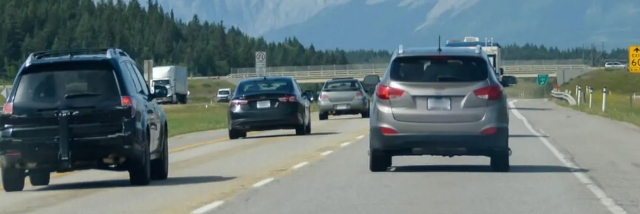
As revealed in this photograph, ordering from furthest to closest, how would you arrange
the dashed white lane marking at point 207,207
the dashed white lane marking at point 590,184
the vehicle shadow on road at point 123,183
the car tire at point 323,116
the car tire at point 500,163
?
the car tire at point 323,116, the car tire at point 500,163, the vehicle shadow on road at point 123,183, the dashed white lane marking at point 590,184, the dashed white lane marking at point 207,207

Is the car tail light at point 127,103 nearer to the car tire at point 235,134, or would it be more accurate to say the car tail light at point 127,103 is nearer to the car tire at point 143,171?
the car tire at point 143,171

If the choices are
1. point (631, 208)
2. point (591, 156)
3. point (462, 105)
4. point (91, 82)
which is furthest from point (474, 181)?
point (591, 156)

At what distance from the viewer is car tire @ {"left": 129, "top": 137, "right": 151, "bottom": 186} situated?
17.5m

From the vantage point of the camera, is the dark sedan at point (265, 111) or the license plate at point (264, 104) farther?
the license plate at point (264, 104)

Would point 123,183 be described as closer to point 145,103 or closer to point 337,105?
point 145,103

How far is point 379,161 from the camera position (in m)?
19.5

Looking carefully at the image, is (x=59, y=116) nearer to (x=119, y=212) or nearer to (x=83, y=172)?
(x=119, y=212)

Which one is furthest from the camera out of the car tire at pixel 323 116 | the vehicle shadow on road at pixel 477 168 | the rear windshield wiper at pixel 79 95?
the car tire at pixel 323 116

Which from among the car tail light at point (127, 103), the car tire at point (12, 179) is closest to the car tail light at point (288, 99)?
the car tire at point (12, 179)

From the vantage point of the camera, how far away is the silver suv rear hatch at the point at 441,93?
18844 millimetres

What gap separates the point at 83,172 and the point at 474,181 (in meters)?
6.80

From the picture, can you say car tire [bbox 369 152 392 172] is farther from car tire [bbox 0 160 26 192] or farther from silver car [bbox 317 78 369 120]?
silver car [bbox 317 78 369 120]

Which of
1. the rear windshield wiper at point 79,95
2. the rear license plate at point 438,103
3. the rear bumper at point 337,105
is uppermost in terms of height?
the rear windshield wiper at point 79,95

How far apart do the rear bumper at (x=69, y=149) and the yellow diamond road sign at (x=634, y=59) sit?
33646 millimetres
